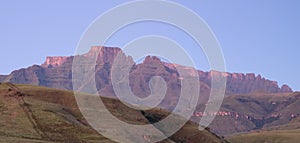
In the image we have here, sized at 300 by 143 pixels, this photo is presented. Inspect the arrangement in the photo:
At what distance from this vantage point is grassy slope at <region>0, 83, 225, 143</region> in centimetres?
11688

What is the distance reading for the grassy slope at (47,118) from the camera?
116875mm

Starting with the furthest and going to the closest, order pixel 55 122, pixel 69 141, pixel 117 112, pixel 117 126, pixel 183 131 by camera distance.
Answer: pixel 183 131 < pixel 117 112 < pixel 117 126 < pixel 55 122 < pixel 69 141

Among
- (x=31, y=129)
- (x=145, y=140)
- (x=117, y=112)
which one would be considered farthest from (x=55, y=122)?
(x=117, y=112)

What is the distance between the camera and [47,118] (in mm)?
133750

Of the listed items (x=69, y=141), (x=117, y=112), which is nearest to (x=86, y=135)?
(x=69, y=141)

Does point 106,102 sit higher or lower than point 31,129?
higher

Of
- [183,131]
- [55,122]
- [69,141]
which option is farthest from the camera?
[183,131]

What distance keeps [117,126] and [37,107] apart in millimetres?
25110

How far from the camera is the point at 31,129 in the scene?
121m

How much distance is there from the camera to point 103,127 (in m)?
136

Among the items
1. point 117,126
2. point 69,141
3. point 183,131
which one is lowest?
point 69,141

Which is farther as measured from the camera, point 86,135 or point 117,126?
point 117,126

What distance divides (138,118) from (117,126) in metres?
31.8

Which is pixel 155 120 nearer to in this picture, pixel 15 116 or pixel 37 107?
pixel 37 107
